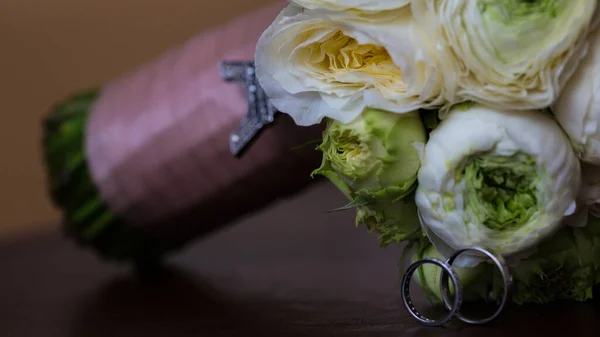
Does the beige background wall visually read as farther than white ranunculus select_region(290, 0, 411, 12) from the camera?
Yes

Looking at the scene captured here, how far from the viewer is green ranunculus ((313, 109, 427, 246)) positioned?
0.47m

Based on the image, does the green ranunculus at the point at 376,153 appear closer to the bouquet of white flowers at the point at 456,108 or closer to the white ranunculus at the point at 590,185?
the bouquet of white flowers at the point at 456,108

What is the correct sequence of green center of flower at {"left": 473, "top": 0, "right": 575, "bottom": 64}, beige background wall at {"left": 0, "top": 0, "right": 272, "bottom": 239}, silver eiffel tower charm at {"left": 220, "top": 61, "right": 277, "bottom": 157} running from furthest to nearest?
beige background wall at {"left": 0, "top": 0, "right": 272, "bottom": 239}
silver eiffel tower charm at {"left": 220, "top": 61, "right": 277, "bottom": 157}
green center of flower at {"left": 473, "top": 0, "right": 575, "bottom": 64}

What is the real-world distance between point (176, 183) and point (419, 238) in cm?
36

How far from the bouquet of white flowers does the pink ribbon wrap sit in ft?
0.65

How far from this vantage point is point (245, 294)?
0.74 m

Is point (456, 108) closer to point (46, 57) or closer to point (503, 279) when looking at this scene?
point (503, 279)

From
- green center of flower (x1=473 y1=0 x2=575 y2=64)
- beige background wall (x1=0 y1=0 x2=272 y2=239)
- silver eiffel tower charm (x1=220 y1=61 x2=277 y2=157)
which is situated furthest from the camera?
beige background wall (x1=0 y1=0 x2=272 y2=239)

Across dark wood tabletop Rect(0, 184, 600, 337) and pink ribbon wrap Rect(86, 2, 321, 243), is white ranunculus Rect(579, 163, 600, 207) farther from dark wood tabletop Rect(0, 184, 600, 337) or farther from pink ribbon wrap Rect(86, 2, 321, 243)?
pink ribbon wrap Rect(86, 2, 321, 243)

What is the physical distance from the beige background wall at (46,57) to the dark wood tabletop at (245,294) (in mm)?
446

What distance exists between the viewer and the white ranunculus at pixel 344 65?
1.52ft

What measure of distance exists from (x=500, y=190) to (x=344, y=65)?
13 cm

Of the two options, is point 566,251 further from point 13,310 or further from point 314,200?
point 314,200

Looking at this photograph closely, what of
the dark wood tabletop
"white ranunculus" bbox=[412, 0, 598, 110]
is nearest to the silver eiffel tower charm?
the dark wood tabletop
